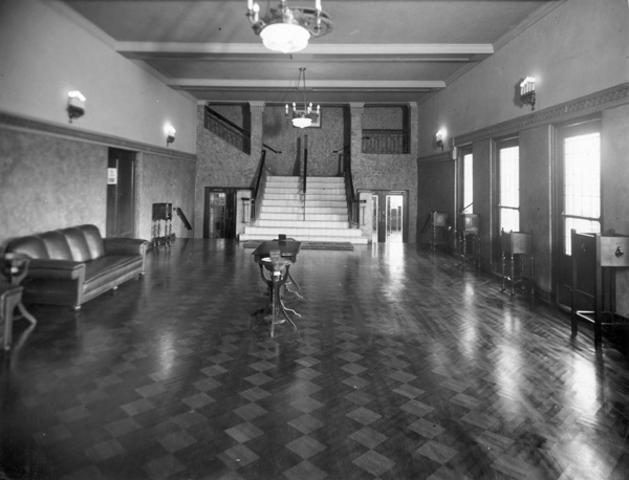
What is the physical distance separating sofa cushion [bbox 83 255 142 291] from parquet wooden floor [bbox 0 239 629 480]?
0.29m

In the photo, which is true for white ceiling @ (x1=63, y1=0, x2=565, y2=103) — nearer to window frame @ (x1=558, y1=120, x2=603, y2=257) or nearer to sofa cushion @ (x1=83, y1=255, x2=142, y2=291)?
window frame @ (x1=558, y1=120, x2=603, y2=257)

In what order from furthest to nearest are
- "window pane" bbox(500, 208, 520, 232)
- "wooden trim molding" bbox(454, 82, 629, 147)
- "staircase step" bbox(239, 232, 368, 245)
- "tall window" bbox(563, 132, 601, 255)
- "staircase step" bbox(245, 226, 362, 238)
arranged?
1. "staircase step" bbox(245, 226, 362, 238)
2. "staircase step" bbox(239, 232, 368, 245)
3. "window pane" bbox(500, 208, 520, 232)
4. "tall window" bbox(563, 132, 601, 255)
5. "wooden trim molding" bbox(454, 82, 629, 147)

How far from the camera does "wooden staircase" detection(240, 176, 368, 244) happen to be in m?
12.2

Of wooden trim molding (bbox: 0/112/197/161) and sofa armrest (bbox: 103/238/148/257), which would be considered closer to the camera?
wooden trim molding (bbox: 0/112/197/161)

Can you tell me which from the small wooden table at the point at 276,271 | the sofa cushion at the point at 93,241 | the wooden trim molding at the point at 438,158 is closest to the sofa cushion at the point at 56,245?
the sofa cushion at the point at 93,241

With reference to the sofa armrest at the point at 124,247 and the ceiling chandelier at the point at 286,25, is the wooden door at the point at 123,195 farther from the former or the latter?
the ceiling chandelier at the point at 286,25

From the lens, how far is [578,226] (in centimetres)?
588

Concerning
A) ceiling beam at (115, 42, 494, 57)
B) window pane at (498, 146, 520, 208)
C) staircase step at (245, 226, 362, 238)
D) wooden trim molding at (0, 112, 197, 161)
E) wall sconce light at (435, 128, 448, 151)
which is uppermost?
ceiling beam at (115, 42, 494, 57)

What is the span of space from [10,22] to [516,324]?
7492mm

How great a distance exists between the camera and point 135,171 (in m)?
10.0

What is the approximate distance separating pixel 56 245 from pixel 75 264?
1103 mm

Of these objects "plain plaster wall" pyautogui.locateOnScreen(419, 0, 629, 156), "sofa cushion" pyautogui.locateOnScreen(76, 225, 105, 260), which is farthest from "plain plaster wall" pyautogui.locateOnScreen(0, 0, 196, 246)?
"plain plaster wall" pyautogui.locateOnScreen(419, 0, 629, 156)

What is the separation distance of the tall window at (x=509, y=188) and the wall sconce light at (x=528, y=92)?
925mm

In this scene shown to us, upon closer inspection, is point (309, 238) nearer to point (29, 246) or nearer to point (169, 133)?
point (169, 133)
